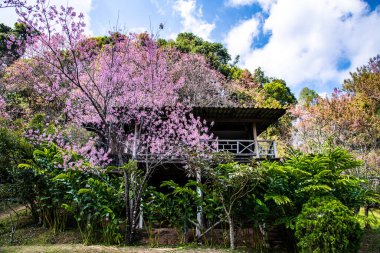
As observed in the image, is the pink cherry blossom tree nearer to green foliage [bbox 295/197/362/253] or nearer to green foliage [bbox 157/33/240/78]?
green foliage [bbox 295/197/362/253]

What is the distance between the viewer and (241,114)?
11.6 metres

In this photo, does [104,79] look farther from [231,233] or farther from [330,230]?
[330,230]

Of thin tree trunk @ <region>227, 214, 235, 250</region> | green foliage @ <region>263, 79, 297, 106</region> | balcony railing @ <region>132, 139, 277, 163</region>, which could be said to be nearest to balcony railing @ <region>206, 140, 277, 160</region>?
balcony railing @ <region>132, 139, 277, 163</region>

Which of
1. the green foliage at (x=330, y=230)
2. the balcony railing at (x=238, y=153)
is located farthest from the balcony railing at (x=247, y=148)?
the green foliage at (x=330, y=230)

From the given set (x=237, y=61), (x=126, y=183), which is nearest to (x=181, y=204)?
(x=126, y=183)

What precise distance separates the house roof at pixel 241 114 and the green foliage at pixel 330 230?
5.32 meters

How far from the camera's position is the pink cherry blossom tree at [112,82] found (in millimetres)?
6496

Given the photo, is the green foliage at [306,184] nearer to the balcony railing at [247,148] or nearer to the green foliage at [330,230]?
the green foliage at [330,230]

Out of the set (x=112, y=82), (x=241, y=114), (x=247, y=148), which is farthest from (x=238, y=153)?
(x=112, y=82)

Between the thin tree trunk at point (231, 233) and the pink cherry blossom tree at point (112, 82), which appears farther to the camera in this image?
the thin tree trunk at point (231, 233)

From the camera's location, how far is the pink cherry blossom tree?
650cm

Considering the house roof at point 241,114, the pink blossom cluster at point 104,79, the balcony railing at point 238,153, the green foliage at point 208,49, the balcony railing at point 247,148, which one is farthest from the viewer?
the green foliage at point 208,49

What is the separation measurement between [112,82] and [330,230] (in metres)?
6.40

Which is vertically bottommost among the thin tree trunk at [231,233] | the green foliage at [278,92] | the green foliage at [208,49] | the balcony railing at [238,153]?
the thin tree trunk at [231,233]
